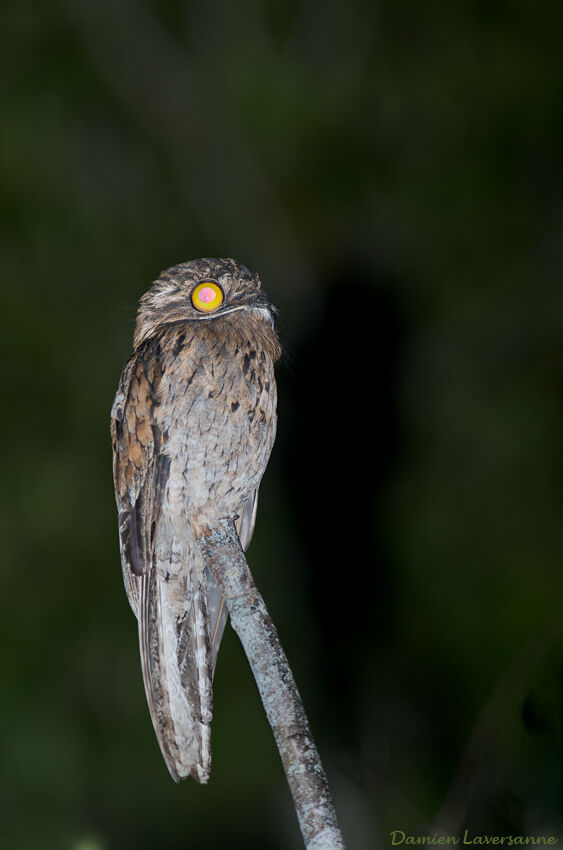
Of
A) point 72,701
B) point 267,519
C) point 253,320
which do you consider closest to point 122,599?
point 72,701

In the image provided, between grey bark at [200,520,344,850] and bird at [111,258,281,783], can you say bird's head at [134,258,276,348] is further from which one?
grey bark at [200,520,344,850]

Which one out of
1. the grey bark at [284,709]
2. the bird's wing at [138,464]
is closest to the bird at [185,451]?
the bird's wing at [138,464]

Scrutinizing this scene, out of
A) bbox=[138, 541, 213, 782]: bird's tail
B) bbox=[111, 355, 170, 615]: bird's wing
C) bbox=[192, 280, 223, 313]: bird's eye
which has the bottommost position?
bbox=[138, 541, 213, 782]: bird's tail

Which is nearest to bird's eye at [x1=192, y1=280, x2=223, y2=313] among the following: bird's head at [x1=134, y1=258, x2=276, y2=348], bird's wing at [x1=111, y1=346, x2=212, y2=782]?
bird's head at [x1=134, y1=258, x2=276, y2=348]

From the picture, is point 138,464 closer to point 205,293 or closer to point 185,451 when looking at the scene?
point 185,451

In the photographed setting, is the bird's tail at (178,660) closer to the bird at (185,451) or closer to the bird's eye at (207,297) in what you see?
the bird at (185,451)

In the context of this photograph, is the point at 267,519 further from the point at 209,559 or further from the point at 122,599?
the point at 209,559
